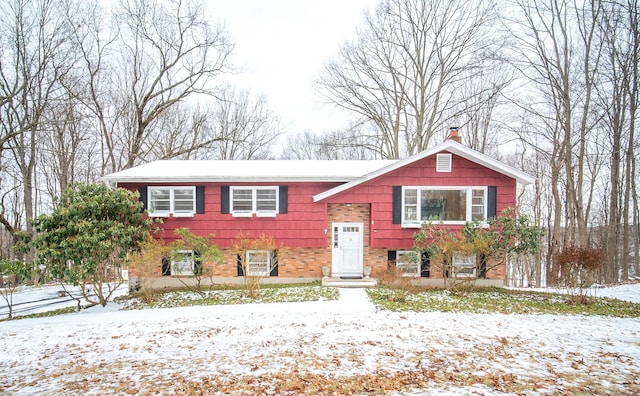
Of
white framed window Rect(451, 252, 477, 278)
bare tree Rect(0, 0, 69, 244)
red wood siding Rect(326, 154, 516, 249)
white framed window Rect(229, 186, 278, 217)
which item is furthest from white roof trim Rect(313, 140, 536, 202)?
bare tree Rect(0, 0, 69, 244)

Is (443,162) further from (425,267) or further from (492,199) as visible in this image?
(425,267)

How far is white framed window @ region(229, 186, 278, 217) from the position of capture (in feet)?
43.0

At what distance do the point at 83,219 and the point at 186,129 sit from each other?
653 inches

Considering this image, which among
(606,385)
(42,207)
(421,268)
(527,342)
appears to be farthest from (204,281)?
(42,207)

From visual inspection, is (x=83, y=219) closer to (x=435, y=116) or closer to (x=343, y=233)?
(x=343, y=233)

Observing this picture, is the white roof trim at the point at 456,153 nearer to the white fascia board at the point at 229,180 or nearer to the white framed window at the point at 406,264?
the white fascia board at the point at 229,180

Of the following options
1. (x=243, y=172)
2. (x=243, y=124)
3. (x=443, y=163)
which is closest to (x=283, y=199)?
(x=243, y=172)

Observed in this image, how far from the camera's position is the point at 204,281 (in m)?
13.2

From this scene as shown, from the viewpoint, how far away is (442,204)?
12695mm

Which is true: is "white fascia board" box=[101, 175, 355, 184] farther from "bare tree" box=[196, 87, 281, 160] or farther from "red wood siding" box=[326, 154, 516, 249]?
"bare tree" box=[196, 87, 281, 160]

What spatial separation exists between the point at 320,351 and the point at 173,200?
9265mm

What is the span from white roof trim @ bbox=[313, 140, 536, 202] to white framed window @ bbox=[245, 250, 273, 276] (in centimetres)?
282

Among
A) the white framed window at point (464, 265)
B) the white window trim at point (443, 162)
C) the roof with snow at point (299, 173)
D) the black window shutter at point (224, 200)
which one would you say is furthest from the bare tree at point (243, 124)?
the white framed window at point (464, 265)

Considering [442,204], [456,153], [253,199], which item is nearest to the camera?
[456,153]
